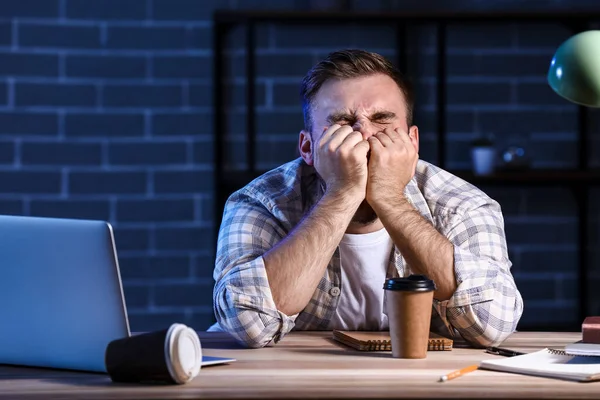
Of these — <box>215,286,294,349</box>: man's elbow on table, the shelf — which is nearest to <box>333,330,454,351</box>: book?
<box>215,286,294,349</box>: man's elbow on table

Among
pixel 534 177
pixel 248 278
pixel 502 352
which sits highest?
pixel 534 177

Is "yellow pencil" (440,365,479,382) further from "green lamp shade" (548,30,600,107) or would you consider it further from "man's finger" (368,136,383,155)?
"man's finger" (368,136,383,155)

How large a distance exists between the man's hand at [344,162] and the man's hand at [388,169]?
2 cm

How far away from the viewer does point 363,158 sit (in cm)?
194

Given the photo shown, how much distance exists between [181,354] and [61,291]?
0.22 meters

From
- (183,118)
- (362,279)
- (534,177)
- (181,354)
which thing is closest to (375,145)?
(362,279)

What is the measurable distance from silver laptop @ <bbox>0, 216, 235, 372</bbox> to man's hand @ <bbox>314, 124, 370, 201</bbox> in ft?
2.06

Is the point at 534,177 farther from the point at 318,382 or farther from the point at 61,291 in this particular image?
the point at 61,291

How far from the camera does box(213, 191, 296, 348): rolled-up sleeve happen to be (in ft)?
5.55

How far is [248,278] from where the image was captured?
70.1 inches

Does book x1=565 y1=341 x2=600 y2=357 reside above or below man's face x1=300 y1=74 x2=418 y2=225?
below

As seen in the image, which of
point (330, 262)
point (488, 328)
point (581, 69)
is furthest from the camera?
point (330, 262)

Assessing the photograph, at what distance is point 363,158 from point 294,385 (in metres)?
0.75

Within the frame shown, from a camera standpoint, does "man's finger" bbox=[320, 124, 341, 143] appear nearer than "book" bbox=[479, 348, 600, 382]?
No
